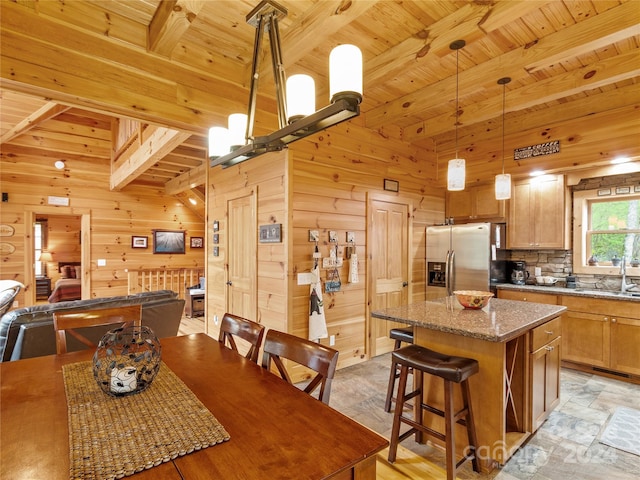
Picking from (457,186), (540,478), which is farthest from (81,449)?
(457,186)

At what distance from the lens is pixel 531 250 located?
177 inches

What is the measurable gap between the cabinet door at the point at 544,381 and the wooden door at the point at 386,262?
1767 mm

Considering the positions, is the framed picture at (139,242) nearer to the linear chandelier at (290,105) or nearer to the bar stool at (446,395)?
the linear chandelier at (290,105)

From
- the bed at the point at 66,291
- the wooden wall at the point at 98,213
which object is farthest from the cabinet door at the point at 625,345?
the bed at the point at 66,291

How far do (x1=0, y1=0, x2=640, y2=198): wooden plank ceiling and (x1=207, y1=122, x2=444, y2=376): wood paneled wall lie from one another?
17.0 inches

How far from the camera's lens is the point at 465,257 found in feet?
14.3

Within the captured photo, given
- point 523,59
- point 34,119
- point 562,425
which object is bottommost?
point 562,425

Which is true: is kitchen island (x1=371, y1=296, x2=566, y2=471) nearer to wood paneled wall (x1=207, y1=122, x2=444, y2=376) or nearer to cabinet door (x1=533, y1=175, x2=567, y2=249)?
wood paneled wall (x1=207, y1=122, x2=444, y2=376)

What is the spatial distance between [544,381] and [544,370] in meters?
A: 0.09

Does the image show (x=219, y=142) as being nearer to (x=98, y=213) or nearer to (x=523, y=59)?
(x=523, y=59)

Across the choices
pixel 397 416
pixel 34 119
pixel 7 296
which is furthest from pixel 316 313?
pixel 34 119

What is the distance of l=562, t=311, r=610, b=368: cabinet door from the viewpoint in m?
3.49

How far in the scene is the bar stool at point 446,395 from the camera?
188 centimetres

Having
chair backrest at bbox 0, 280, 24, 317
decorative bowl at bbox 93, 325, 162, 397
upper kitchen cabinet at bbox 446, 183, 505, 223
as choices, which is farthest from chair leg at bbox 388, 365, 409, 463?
chair backrest at bbox 0, 280, 24, 317
